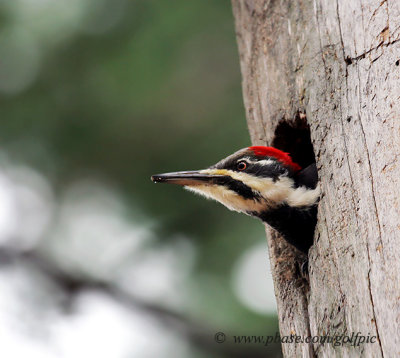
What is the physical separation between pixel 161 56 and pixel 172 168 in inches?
33.8

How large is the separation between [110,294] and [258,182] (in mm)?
1659

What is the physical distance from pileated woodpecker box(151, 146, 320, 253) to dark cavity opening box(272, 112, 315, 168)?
149 mm

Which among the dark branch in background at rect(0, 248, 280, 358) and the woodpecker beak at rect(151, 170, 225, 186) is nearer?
the woodpecker beak at rect(151, 170, 225, 186)

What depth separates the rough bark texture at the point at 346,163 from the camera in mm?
1994

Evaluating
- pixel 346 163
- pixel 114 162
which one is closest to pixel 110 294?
pixel 114 162

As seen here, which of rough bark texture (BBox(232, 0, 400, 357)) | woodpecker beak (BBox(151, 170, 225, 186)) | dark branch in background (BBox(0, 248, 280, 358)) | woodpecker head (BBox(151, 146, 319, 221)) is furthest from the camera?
dark branch in background (BBox(0, 248, 280, 358))

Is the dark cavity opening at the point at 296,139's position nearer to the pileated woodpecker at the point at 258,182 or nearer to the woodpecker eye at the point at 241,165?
the pileated woodpecker at the point at 258,182

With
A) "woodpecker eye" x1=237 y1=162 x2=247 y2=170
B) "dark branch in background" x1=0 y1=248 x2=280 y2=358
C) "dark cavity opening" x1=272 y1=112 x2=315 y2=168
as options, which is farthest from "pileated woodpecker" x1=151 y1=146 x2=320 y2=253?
"dark branch in background" x1=0 y1=248 x2=280 y2=358

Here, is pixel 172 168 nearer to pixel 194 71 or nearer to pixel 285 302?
pixel 194 71

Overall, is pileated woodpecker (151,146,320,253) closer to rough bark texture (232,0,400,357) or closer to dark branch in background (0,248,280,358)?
rough bark texture (232,0,400,357)

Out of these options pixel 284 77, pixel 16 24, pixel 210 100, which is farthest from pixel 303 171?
pixel 16 24

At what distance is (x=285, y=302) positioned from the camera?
A: 2.65 m

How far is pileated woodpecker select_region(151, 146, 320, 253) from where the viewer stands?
9.78ft

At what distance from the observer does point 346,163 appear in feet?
7.64
